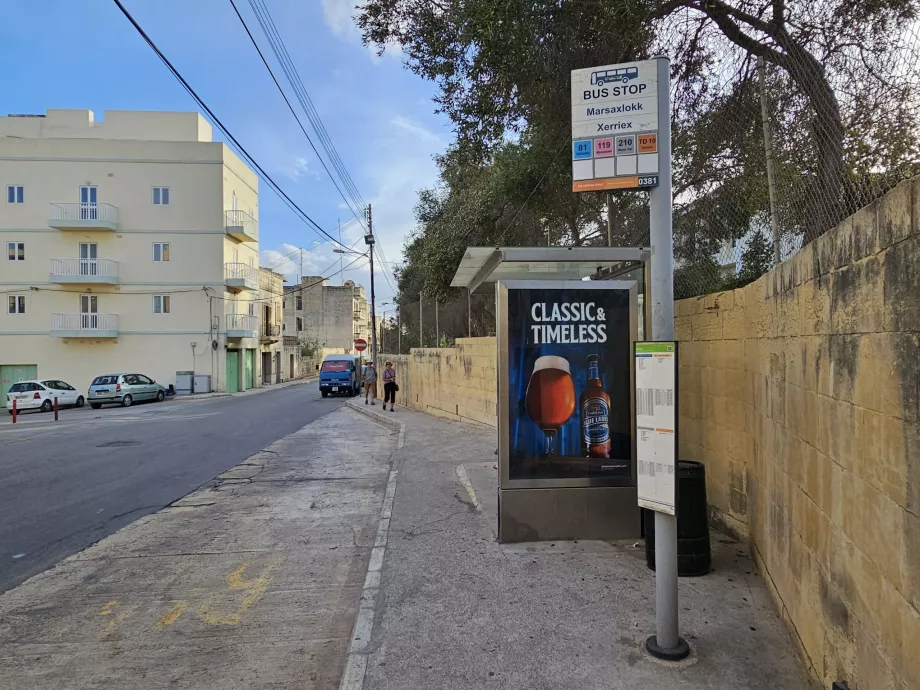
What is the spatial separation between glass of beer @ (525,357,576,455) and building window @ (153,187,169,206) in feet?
123

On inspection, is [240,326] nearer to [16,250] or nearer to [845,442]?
[16,250]

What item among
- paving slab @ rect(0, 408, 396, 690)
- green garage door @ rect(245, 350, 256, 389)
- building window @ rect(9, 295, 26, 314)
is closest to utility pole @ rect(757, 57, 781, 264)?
paving slab @ rect(0, 408, 396, 690)

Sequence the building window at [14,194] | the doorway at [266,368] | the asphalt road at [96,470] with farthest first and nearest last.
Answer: the doorway at [266,368] → the building window at [14,194] → the asphalt road at [96,470]

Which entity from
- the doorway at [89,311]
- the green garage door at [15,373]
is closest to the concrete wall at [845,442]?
the doorway at [89,311]

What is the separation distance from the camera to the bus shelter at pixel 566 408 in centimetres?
578

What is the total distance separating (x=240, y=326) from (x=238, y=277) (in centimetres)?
321

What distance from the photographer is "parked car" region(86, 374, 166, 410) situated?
28406 mm

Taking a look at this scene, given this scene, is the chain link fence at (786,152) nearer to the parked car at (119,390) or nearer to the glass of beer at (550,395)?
the glass of beer at (550,395)

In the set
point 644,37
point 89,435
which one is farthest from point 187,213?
point 644,37

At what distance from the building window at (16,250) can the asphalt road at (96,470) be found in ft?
68.7

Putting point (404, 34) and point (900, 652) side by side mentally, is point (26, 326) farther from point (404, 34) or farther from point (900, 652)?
point (900, 652)

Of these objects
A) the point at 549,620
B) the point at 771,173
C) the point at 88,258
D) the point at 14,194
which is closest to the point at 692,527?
the point at 549,620

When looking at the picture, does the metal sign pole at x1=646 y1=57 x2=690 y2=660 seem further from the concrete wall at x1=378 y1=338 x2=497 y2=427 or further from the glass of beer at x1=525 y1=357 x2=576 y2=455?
the concrete wall at x1=378 y1=338 x2=497 y2=427

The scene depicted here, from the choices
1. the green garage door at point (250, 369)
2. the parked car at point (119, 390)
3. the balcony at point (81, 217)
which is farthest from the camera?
the green garage door at point (250, 369)
